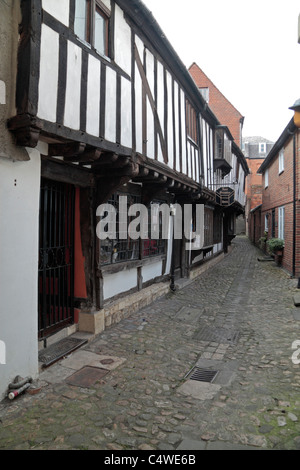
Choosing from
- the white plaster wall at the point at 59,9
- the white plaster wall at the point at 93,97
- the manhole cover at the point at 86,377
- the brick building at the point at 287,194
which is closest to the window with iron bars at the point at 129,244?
the white plaster wall at the point at 93,97

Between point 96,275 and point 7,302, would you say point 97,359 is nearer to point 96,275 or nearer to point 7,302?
point 96,275

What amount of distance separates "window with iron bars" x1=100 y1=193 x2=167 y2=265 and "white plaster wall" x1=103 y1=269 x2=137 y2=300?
0.90 ft

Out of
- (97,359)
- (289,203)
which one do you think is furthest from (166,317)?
(289,203)

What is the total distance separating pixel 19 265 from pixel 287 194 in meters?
11.6

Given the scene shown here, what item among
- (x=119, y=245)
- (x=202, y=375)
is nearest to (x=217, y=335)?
(x=202, y=375)

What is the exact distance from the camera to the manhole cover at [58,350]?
433 centimetres

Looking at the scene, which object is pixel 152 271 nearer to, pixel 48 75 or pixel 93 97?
pixel 93 97

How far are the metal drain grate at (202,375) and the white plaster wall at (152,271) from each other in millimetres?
3470

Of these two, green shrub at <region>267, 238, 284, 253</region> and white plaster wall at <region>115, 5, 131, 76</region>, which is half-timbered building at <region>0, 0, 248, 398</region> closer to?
white plaster wall at <region>115, 5, 131, 76</region>

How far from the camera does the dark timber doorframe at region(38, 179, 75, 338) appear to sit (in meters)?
4.62

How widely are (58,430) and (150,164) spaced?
14.8 feet

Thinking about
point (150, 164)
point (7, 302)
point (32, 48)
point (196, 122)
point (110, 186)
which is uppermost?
point (196, 122)

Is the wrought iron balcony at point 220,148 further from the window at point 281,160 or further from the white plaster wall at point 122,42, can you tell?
the white plaster wall at point 122,42
